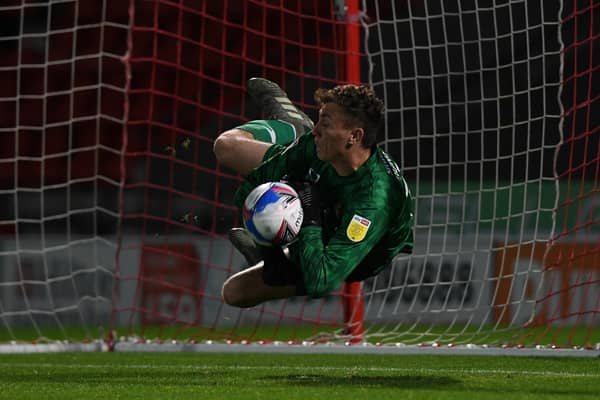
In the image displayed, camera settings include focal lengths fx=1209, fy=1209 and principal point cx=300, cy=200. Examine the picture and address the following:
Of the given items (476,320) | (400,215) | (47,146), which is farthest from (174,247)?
(400,215)

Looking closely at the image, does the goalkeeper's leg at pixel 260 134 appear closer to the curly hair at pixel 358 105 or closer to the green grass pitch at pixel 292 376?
the curly hair at pixel 358 105

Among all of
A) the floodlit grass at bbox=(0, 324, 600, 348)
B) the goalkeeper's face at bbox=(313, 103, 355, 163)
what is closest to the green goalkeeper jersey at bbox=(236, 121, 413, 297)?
the goalkeeper's face at bbox=(313, 103, 355, 163)

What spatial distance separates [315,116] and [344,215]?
527cm

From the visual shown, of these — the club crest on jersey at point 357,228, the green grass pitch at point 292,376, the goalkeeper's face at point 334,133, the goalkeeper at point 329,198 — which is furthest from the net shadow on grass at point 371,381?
the goalkeeper's face at point 334,133

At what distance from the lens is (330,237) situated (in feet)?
18.0

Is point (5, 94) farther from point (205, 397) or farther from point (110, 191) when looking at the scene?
point (205, 397)

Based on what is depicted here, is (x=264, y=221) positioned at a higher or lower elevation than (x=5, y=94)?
higher

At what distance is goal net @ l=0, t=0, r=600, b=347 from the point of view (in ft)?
29.5

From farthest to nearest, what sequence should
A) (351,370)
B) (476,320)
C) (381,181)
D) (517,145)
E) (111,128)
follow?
(111,128), (517,145), (476,320), (351,370), (381,181)

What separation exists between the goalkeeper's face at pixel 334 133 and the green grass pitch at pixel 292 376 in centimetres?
102

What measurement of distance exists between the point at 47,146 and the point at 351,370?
387 inches

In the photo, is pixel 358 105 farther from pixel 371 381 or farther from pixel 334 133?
pixel 371 381

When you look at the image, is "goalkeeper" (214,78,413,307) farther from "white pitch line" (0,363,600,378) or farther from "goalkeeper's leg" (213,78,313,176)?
"white pitch line" (0,363,600,378)

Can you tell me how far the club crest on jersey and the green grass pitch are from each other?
628 millimetres
